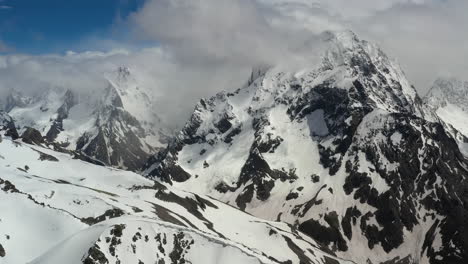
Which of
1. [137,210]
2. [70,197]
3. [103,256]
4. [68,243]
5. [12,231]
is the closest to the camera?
[103,256]

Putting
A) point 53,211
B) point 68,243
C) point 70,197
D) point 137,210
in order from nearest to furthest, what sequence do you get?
1. point 68,243
2. point 53,211
3. point 70,197
4. point 137,210

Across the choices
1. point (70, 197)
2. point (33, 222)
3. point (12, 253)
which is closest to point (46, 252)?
point (12, 253)

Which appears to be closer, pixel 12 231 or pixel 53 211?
pixel 12 231

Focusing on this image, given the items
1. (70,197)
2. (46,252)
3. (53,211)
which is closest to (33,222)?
(53,211)

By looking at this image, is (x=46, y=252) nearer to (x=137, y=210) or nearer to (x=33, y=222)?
(x=33, y=222)

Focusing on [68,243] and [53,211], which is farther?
[53,211]

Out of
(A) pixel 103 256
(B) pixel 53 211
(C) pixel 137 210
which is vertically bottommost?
(C) pixel 137 210

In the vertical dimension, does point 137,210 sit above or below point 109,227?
below

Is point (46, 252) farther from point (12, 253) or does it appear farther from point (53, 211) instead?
point (53, 211)

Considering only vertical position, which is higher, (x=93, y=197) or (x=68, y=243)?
(x=68, y=243)
